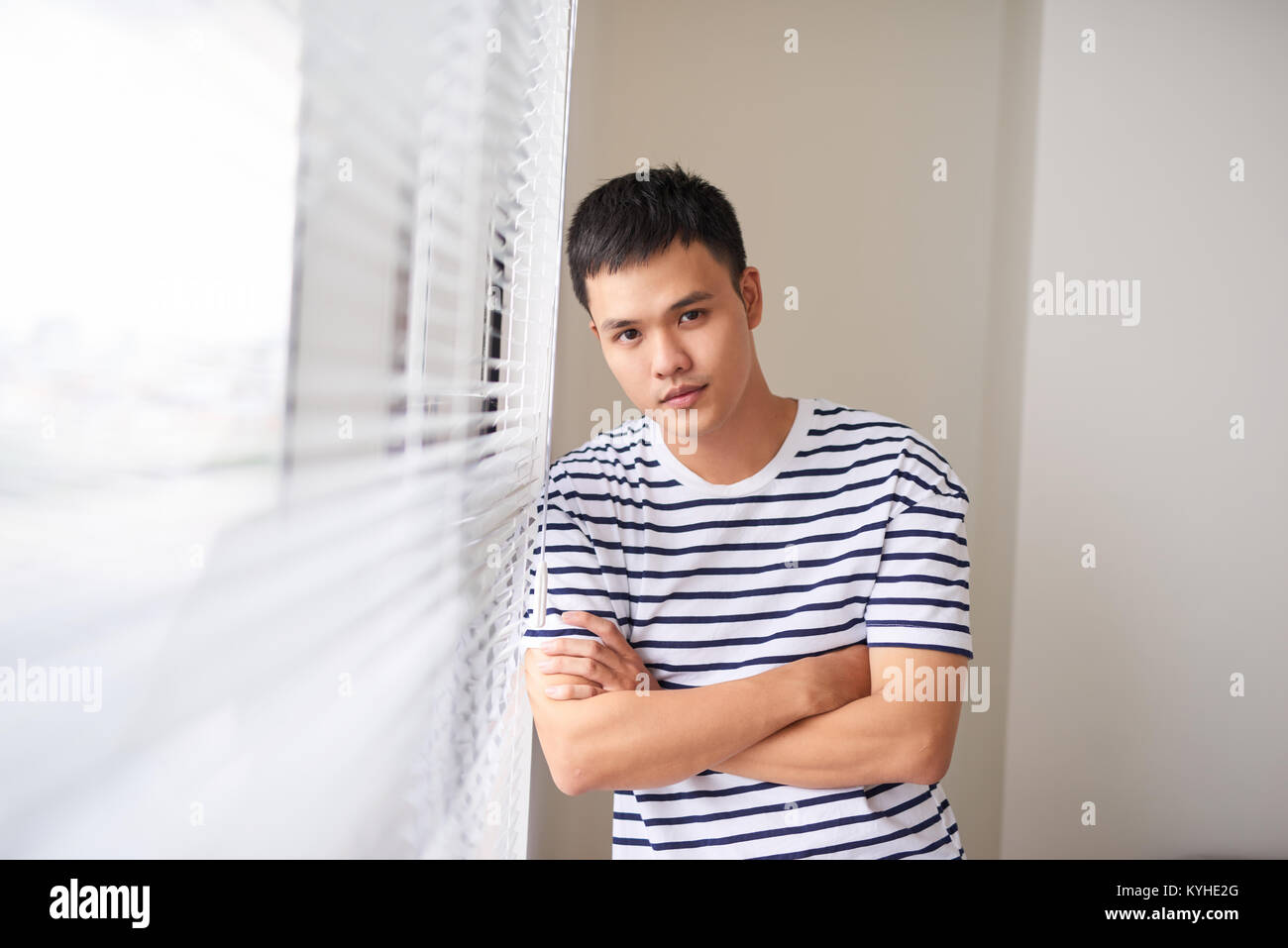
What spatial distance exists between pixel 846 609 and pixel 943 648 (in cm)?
15

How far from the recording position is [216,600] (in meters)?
0.47

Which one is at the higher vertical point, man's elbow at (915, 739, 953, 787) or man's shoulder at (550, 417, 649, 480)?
man's shoulder at (550, 417, 649, 480)

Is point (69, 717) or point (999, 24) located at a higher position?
point (999, 24)

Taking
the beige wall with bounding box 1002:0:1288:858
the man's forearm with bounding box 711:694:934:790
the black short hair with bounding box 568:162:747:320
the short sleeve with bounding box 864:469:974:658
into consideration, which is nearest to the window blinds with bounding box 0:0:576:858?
the black short hair with bounding box 568:162:747:320

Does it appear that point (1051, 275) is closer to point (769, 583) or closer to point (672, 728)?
point (769, 583)

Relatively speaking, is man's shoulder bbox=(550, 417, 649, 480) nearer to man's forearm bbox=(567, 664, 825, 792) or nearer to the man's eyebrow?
the man's eyebrow

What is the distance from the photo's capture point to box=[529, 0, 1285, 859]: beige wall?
6.79ft

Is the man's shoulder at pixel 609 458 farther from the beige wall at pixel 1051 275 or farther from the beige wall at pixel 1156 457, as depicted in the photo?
the beige wall at pixel 1156 457

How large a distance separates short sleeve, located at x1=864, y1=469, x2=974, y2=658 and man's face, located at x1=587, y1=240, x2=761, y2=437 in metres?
0.33

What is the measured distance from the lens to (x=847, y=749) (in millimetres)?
1131

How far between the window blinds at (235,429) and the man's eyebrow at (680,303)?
35 cm

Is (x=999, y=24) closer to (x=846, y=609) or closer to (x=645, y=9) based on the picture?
(x=645, y=9)

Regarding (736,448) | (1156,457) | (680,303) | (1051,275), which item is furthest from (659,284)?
(1156,457)
